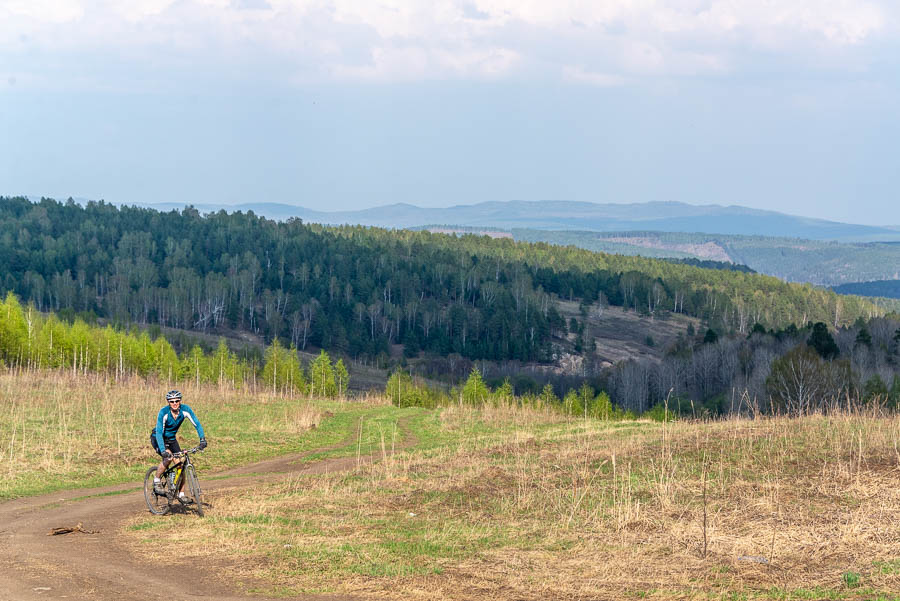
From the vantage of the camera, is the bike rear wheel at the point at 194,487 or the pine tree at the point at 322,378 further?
the pine tree at the point at 322,378

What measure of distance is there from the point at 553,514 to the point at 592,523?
1323 mm

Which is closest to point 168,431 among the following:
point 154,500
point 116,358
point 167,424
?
point 167,424

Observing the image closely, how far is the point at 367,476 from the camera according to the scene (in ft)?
79.9

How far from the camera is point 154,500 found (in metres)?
19.2

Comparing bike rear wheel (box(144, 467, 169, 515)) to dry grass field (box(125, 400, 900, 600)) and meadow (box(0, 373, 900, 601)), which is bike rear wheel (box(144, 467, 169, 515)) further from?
dry grass field (box(125, 400, 900, 600))

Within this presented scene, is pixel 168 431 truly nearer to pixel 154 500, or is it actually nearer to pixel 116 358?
pixel 154 500

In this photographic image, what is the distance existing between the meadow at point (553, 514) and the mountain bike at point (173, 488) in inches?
16.4

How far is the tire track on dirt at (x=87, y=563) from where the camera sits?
13051 mm

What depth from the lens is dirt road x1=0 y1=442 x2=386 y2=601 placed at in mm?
13062

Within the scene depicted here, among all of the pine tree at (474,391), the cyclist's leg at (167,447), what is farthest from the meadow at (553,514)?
the pine tree at (474,391)

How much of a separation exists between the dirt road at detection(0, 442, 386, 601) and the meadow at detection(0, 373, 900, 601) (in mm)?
509

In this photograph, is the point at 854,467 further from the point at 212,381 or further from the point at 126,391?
the point at 212,381

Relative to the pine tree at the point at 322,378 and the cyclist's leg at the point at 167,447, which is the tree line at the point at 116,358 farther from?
the cyclist's leg at the point at 167,447

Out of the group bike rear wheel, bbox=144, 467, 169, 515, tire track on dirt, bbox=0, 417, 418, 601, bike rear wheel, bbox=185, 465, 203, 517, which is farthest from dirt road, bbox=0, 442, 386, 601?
bike rear wheel, bbox=185, 465, 203, 517
